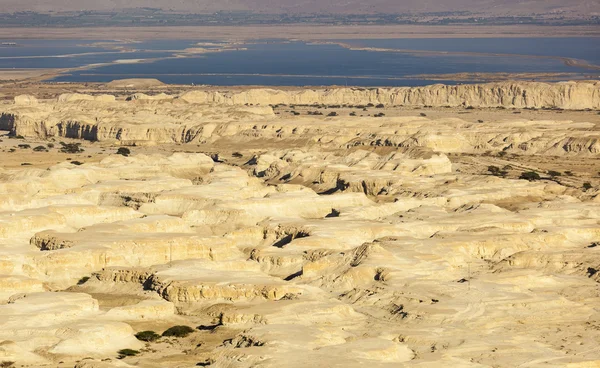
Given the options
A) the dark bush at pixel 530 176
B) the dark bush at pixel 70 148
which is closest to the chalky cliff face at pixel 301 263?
the dark bush at pixel 530 176

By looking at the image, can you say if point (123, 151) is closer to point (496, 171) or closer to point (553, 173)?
point (496, 171)

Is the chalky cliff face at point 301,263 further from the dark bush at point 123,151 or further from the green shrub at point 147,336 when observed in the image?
the dark bush at point 123,151

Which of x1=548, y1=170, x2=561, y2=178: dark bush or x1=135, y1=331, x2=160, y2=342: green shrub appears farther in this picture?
x1=548, y1=170, x2=561, y2=178: dark bush

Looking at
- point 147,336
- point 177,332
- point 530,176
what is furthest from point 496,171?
point 147,336

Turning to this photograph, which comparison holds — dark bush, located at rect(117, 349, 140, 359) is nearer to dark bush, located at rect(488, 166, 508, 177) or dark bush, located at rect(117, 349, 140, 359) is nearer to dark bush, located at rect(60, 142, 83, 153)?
dark bush, located at rect(488, 166, 508, 177)

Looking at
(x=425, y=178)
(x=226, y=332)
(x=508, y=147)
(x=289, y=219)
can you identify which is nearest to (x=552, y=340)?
(x=226, y=332)

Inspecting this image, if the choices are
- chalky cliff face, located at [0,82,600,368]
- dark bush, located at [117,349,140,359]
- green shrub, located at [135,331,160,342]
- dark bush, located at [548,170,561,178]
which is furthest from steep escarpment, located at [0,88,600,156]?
dark bush, located at [117,349,140,359]

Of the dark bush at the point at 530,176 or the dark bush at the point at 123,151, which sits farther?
the dark bush at the point at 123,151
